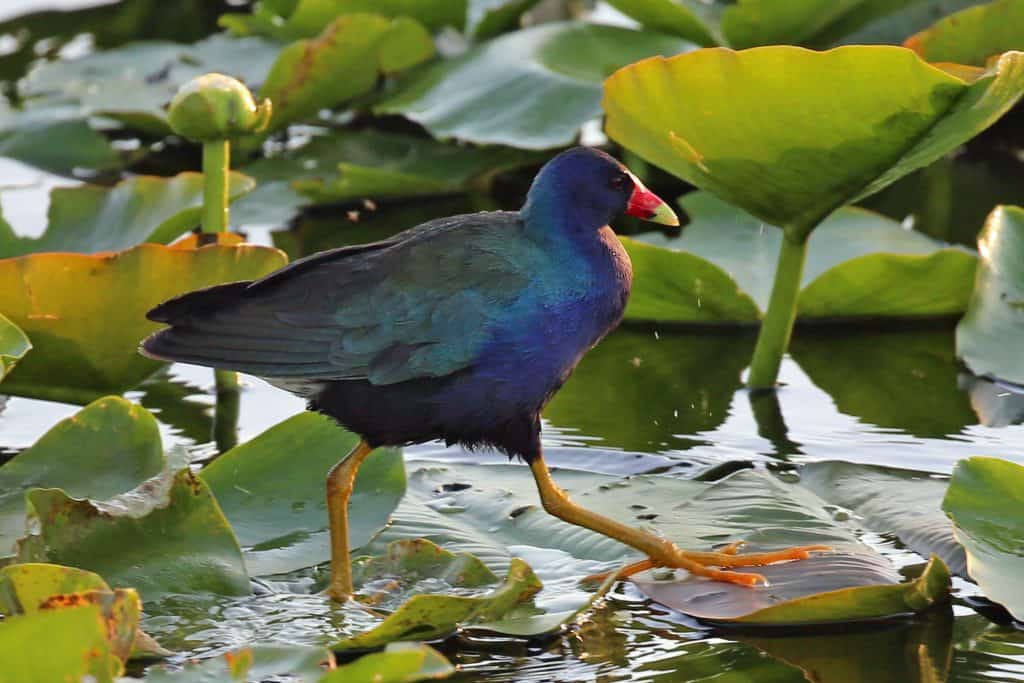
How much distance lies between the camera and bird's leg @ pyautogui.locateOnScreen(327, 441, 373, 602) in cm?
245

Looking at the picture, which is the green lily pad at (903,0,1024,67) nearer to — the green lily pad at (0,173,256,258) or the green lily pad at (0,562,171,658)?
the green lily pad at (0,173,256,258)

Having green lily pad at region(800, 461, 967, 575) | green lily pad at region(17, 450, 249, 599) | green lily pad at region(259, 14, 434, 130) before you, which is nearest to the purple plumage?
green lily pad at region(17, 450, 249, 599)

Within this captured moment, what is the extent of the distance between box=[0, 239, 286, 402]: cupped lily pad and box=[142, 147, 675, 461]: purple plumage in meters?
0.35

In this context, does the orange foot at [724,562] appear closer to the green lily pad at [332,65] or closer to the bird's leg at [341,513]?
the bird's leg at [341,513]

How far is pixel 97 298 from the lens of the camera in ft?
9.32

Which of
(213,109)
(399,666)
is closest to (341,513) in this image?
(399,666)

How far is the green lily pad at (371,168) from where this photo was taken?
14.5ft

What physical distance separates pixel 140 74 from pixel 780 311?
2.52 metres

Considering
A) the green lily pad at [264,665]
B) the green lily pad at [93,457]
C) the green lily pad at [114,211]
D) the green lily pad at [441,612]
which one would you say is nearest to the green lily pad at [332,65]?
the green lily pad at [114,211]

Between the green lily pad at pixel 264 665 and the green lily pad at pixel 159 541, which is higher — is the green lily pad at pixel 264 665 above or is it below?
above

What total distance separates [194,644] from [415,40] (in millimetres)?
2586

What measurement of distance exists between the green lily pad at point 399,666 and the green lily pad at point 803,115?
1307 millimetres

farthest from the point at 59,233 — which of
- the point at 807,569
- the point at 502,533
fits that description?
the point at 807,569

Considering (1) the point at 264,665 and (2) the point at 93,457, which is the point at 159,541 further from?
(1) the point at 264,665
